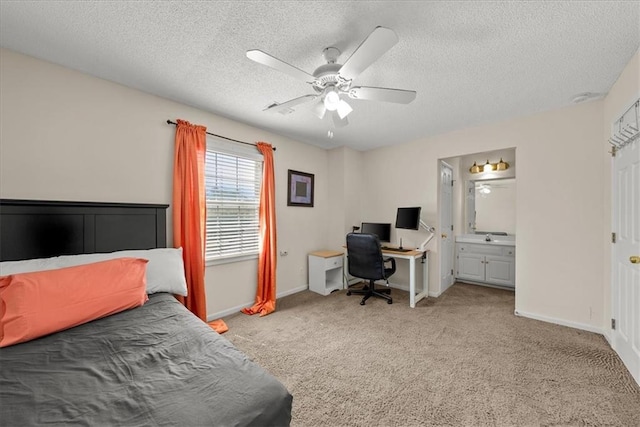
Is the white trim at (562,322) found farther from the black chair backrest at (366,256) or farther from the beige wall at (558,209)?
the black chair backrest at (366,256)

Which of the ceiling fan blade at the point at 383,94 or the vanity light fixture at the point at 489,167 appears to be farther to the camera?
the vanity light fixture at the point at 489,167

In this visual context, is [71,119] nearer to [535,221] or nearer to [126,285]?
[126,285]

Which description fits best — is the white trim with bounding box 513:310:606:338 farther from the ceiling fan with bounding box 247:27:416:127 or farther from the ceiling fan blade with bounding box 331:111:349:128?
the ceiling fan blade with bounding box 331:111:349:128

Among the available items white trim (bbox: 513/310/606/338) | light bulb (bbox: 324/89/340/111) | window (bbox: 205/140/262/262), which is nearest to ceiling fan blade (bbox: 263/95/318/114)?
light bulb (bbox: 324/89/340/111)

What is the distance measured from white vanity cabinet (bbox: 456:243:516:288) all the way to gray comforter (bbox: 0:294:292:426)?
451 cm

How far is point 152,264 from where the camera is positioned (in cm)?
206

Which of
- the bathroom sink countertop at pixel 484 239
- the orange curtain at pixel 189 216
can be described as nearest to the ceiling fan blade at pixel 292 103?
the orange curtain at pixel 189 216

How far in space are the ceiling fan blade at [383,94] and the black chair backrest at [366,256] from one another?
1845 millimetres

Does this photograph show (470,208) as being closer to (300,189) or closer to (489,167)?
(489,167)

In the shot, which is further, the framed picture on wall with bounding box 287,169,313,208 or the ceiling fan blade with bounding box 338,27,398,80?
the framed picture on wall with bounding box 287,169,313,208

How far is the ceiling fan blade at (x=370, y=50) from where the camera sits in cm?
134

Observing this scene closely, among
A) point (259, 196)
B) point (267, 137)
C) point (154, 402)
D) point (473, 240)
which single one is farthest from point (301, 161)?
point (154, 402)

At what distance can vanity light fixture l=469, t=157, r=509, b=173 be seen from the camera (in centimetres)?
434

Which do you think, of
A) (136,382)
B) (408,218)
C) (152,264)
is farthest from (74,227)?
(408,218)
